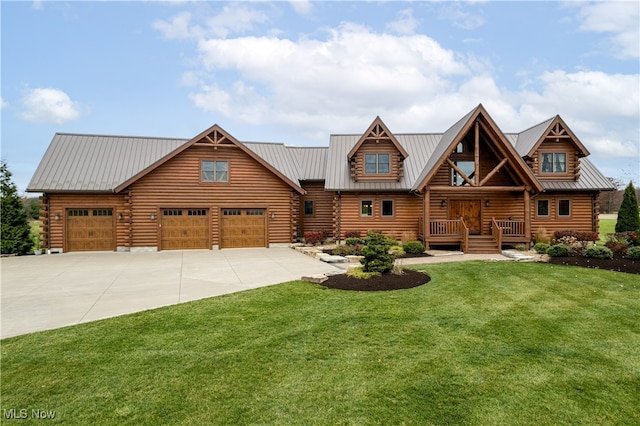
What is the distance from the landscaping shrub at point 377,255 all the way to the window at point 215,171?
42.1 feet

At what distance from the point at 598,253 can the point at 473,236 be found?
5.50m

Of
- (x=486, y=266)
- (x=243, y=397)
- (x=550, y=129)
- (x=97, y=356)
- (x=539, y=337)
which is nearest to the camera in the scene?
(x=243, y=397)

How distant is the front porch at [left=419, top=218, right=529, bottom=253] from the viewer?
57.2ft

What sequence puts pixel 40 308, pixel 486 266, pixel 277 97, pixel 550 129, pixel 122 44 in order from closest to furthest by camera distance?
1. pixel 40 308
2. pixel 486 266
3. pixel 122 44
4. pixel 550 129
5. pixel 277 97

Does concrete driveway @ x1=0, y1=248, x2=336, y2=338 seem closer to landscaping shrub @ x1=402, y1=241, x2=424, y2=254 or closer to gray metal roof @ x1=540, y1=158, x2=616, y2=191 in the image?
landscaping shrub @ x1=402, y1=241, x2=424, y2=254

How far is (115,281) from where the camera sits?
10.8 meters

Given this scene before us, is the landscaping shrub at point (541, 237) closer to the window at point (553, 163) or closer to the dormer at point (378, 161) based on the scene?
the window at point (553, 163)

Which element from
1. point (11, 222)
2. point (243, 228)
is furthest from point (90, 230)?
point (243, 228)

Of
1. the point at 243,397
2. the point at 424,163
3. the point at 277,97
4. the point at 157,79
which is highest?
the point at 277,97

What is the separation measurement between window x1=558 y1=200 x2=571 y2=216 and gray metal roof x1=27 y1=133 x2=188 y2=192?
2471 centimetres

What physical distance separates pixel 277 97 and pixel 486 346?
3932 cm

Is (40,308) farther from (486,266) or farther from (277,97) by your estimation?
(277,97)

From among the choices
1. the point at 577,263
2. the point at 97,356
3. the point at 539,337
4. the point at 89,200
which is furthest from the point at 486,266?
the point at 89,200

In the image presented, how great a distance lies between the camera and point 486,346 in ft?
18.3
